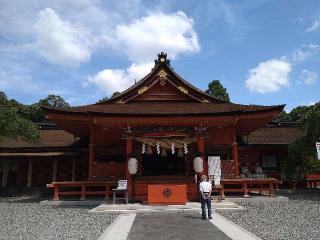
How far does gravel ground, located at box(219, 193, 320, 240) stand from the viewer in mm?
9469

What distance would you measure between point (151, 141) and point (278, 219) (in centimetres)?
781

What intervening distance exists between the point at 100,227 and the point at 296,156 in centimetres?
1628

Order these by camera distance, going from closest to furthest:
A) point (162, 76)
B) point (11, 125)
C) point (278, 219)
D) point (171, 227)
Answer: point (171, 227) → point (278, 219) → point (11, 125) → point (162, 76)

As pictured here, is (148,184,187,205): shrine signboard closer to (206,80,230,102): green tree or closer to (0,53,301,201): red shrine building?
(0,53,301,201): red shrine building

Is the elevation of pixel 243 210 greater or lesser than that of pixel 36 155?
lesser

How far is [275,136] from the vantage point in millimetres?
29172

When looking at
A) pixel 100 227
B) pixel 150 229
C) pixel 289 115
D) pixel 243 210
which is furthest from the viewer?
pixel 289 115

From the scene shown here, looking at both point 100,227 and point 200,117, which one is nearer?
point 100,227

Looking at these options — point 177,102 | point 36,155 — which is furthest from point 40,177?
point 177,102

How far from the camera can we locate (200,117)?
1725 centimetres

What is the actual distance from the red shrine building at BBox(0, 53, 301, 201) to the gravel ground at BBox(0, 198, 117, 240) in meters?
3.87

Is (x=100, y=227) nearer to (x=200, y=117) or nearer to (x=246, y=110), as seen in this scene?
(x=200, y=117)

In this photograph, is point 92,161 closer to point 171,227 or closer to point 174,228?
point 171,227

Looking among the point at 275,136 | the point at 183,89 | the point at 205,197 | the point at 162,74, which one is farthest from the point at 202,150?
the point at 275,136
